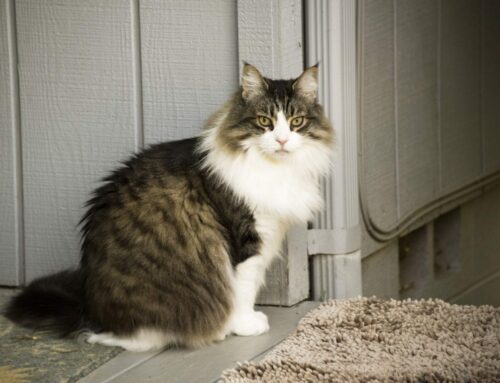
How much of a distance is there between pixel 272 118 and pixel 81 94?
2.75ft

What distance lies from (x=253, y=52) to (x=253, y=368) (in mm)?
1086

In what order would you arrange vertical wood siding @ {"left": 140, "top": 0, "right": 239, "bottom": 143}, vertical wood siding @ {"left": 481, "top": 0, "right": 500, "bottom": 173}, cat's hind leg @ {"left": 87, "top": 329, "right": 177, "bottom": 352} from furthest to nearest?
Answer: vertical wood siding @ {"left": 481, "top": 0, "right": 500, "bottom": 173}
vertical wood siding @ {"left": 140, "top": 0, "right": 239, "bottom": 143}
cat's hind leg @ {"left": 87, "top": 329, "right": 177, "bottom": 352}

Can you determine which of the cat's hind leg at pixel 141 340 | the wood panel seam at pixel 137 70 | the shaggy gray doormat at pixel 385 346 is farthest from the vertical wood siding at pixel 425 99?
the cat's hind leg at pixel 141 340

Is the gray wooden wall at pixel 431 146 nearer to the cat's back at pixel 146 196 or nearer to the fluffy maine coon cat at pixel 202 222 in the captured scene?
the fluffy maine coon cat at pixel 202 222

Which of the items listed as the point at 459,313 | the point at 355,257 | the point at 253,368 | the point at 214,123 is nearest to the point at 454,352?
the point at 459,313

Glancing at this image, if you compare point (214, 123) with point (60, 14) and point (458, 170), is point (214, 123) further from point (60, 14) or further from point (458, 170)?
point (458, 170)

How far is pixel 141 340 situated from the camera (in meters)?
2.66

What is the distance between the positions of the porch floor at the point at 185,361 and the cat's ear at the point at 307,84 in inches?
29.3

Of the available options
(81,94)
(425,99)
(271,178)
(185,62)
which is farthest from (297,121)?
(425,99)

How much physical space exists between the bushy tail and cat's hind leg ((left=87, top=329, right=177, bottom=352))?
0.46 ft

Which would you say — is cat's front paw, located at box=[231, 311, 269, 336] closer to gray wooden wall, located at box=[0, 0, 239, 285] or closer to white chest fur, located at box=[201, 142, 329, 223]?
white chest fur, located at box=[201, 142, 329, 223]

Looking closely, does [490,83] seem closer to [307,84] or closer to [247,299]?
[307,84]

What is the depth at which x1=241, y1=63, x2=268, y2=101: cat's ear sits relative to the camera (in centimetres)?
270

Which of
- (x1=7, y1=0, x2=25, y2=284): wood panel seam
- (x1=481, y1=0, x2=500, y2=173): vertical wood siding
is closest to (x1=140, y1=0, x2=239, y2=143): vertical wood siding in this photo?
(x1=7, y1=0, x2=25, y2=284): wood panel seam
